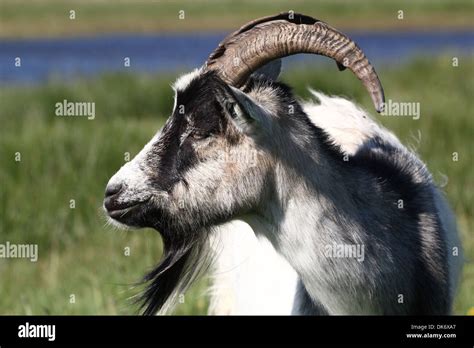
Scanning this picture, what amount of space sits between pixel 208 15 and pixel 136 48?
25.3 feet

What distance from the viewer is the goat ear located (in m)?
5.28

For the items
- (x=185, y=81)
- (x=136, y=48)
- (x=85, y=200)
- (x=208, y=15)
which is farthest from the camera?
(x=208, y=15)

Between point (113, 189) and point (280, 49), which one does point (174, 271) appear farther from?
point (280, 49)

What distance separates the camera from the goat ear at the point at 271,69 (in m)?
5.28

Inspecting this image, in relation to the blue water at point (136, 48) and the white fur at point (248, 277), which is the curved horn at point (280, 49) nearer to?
the white fur at point (248, 277)

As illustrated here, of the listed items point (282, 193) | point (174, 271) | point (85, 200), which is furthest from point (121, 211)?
point (85, 200)

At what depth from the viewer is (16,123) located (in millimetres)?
13328

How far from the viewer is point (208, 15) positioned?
122 ft

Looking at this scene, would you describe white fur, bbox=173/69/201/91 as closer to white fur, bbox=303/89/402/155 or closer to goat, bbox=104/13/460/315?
goat, bbox=104/13/460/315

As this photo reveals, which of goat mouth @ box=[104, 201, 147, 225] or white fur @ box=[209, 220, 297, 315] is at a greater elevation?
goat mouth @ box=[104, 201, 147, 225]

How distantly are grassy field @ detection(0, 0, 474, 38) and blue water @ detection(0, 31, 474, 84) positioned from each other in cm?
112

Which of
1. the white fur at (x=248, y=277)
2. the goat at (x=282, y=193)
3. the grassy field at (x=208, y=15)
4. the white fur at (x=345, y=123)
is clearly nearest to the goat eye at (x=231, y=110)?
the goat at (x=282, y=193)

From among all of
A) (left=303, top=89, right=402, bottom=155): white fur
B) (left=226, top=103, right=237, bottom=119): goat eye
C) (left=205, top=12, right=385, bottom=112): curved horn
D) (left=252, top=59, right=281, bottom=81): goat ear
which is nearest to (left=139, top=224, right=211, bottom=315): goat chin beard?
(left=226, top=103, right=237, bottom=119): goat eye

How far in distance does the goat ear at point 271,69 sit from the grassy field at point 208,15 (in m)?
27.9
